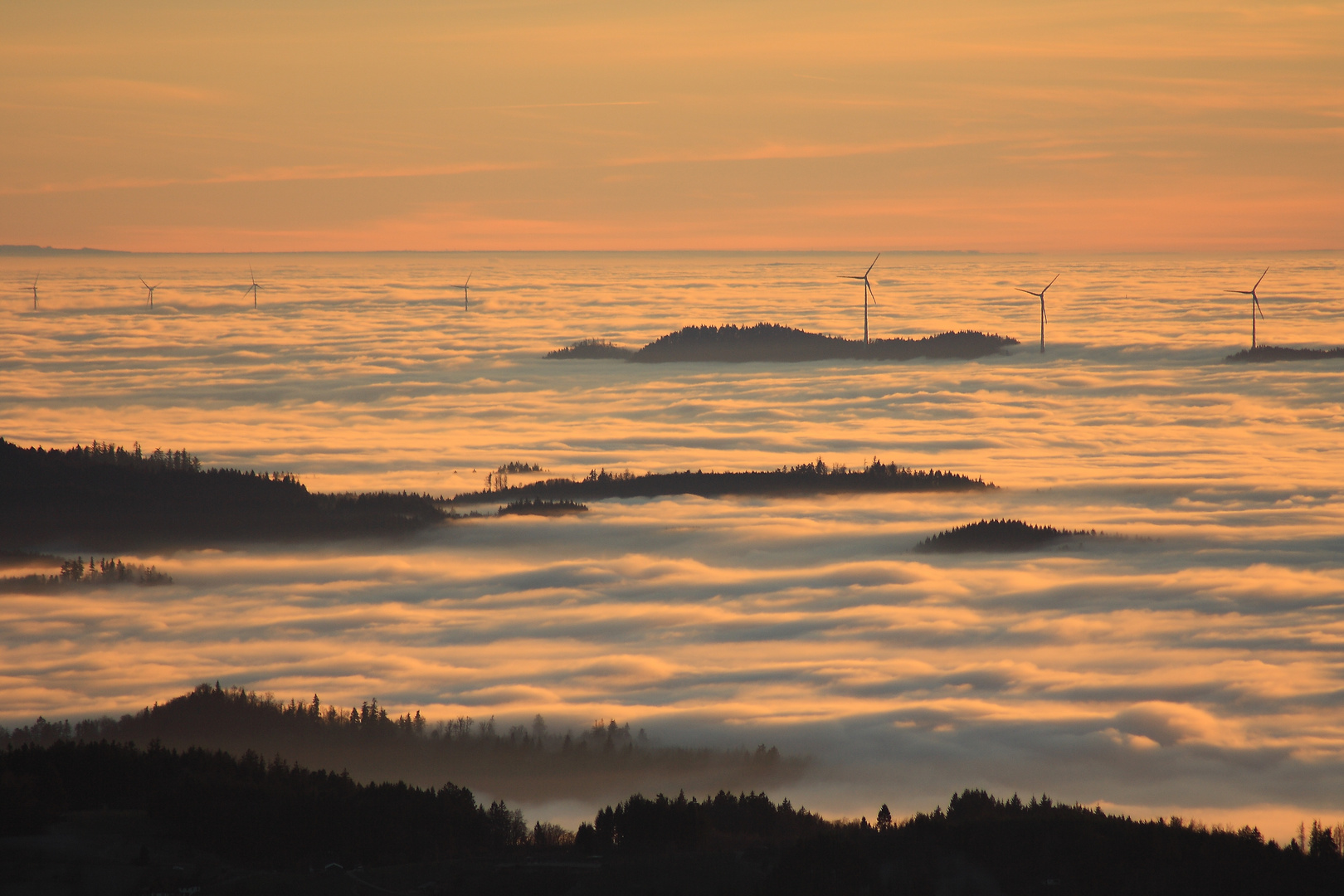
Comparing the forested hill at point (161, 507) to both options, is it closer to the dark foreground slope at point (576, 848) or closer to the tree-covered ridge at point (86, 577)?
the tree-covered ridge at point (86, 577)

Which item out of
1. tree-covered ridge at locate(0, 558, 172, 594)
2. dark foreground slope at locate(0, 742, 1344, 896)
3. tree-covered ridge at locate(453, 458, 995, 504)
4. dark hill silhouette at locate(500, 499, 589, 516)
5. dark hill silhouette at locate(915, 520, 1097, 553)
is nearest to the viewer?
dark foreground slope at locate(0, 742, 1344, 896)

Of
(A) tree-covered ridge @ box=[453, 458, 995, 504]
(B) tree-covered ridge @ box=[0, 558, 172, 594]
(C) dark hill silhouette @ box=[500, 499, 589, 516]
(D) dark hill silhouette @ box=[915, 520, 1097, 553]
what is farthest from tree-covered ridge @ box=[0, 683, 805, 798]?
(A) tree-covered ridge @ box=[453, 458, 995, 504]

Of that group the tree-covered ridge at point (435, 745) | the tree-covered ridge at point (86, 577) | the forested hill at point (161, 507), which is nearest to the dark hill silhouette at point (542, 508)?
Answer: the forested hill at point (161, 507)

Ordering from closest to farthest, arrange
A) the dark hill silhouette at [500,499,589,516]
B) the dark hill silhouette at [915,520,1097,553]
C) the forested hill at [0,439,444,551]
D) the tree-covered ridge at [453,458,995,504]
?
1. the dark hill silhouette at [915,520,1097,553]
2. the forested hill at [0,439,444,551]
3. the dark hill silhouette at [500,499,589,516]
4. the tree-covered ridge at [453,458,995,504]

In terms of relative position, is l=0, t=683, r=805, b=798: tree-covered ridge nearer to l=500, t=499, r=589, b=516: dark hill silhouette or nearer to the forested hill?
the forested hill

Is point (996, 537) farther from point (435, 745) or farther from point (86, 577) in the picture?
point (86, 577)

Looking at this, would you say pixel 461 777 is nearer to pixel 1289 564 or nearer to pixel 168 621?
pixel 168 621
